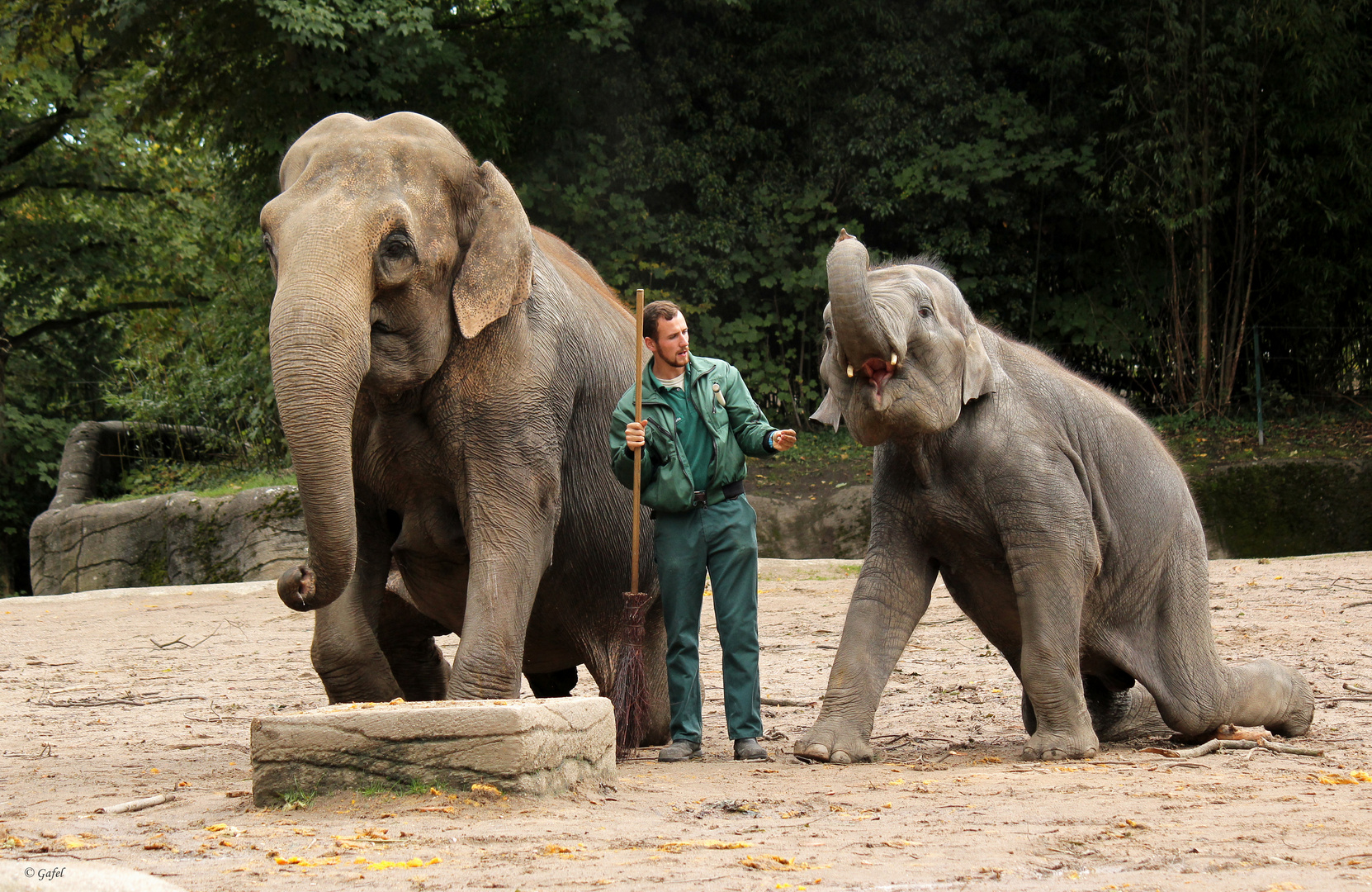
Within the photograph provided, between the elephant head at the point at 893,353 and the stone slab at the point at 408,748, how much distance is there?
1.64 metres

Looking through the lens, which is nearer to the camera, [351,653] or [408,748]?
[408,748]

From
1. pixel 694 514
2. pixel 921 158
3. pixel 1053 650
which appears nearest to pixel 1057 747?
pixel 1053 650

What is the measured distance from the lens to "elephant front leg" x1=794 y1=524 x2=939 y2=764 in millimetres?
5137

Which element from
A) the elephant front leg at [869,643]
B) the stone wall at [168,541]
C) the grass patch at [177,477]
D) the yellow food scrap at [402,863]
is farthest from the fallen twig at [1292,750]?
the grass patch at [177,477]

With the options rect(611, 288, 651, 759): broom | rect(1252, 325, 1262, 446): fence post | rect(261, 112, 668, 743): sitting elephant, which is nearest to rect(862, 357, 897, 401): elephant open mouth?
rect(611, 288, 651, 759): broom

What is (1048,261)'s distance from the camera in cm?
1847

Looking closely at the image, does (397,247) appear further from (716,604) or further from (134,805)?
(134,805)

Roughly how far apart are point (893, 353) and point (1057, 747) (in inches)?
57.3

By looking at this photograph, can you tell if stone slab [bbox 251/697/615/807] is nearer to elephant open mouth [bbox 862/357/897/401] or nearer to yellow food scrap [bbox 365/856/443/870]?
yellow food scrap [bbox 365/856/443/870]

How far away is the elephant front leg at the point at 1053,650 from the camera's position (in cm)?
502

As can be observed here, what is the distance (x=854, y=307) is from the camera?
479 centimetres

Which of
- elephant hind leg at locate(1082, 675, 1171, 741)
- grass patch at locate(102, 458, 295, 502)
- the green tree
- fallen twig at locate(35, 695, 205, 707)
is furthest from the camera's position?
grass patch at locate(102, 458, 295, 502)

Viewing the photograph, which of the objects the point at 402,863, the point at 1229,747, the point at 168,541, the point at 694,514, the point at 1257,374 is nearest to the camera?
the point at 402,863

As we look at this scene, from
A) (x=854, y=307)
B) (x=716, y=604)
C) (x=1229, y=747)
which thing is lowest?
(x=1229, y=747)
